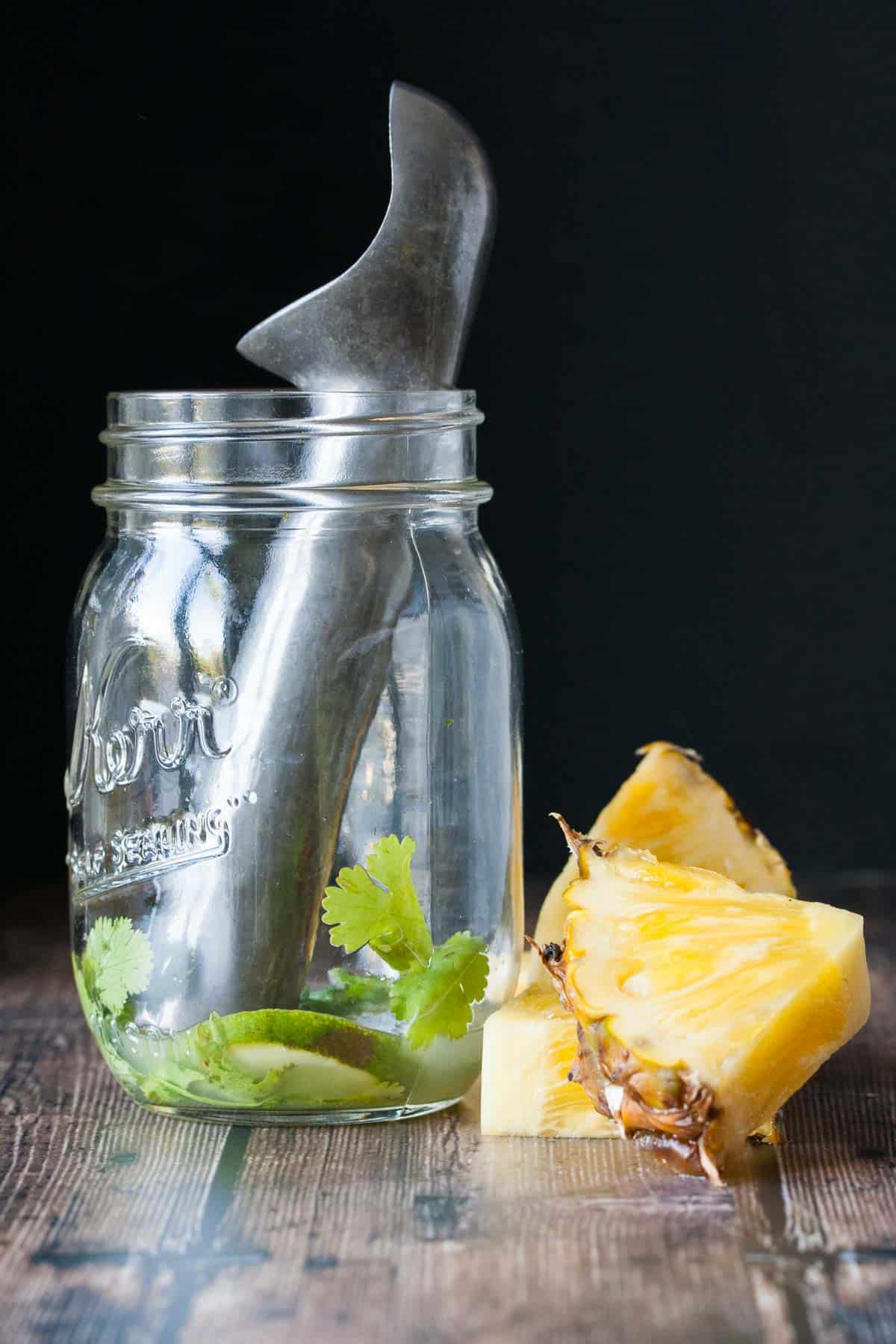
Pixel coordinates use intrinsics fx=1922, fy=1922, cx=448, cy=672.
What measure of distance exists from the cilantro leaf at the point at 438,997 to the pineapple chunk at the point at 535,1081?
2 cm

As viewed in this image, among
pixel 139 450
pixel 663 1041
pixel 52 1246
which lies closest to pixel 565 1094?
pixel 663 1041

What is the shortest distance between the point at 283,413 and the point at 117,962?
0.26 m

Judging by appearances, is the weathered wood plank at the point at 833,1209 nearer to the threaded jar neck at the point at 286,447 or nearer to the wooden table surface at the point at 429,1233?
the wooden table surface at the point at 429,1233

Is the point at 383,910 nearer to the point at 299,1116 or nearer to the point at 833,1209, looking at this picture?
the point at 299,1116

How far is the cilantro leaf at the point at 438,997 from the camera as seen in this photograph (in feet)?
2.80

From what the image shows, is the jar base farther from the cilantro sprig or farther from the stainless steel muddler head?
the stainless steel muddler head

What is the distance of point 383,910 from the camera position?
85 centimetres

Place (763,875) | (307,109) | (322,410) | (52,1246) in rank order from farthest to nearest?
(307,109), (763,875), (322,410), (52,1246)

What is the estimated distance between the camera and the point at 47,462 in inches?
55.7

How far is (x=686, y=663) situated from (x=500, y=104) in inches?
16.9

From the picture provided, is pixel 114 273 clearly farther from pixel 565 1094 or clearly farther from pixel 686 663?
pixel 565 1094

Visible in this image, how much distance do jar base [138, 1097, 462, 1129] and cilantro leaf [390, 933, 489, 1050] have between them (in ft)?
0.13

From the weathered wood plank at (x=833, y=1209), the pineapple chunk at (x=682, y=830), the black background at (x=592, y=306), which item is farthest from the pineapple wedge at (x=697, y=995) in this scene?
the black background at (x=592, y=306)

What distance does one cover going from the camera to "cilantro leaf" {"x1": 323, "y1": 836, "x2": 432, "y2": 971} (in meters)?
0.84
